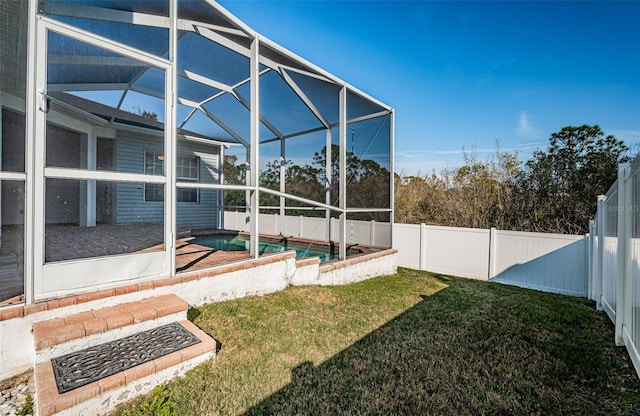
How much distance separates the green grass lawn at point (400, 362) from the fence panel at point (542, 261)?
195cm

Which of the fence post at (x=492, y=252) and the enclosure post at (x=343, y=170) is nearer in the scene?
the enclosure post at (x=343, y=170)

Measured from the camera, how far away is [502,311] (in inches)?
164

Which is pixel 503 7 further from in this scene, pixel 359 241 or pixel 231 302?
pixel 231 302

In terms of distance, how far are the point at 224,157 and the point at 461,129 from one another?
26.5ft

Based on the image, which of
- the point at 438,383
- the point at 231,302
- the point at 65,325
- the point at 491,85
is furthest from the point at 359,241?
the point at 491,85

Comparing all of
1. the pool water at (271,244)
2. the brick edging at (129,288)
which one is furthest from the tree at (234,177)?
the brick edging at (129,288)

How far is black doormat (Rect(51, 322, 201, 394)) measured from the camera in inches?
72.6

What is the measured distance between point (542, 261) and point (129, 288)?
7.35 metres

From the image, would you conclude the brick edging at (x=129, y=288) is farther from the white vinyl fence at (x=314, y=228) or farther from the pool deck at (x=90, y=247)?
the white vinyl fence at (x=314, y=228)

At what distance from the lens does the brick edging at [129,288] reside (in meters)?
2.11

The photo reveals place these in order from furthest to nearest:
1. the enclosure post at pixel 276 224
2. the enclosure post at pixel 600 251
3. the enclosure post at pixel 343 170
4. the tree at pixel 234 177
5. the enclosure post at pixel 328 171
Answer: the tree at pixel 234 177
the enclosure post at pixel 276 224
the enclosure post at pixel 328 171
the enclosure post at pixel 343 170
the enclosure post at pixel 600 251

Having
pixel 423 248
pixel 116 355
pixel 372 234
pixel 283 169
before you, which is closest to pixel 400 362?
pixel 116 355

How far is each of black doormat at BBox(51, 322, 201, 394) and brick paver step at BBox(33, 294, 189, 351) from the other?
0.40 feet

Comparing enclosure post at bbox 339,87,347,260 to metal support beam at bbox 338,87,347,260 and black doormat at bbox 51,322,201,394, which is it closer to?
metal support beam at bbox 338,87,347,260
